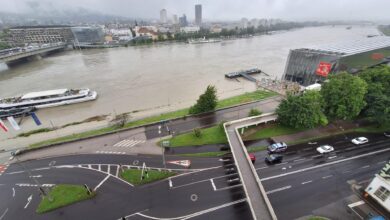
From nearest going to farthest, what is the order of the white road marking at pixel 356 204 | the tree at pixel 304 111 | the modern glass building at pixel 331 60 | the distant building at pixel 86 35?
the white road marking at pixel 356 204, the tree at pixel 304 111, the modern glass building at pixel 331 60, the distant building at pixel 86 35

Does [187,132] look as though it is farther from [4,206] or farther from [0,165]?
[0,165]

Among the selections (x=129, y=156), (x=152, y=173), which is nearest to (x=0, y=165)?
(x=129, y=156)

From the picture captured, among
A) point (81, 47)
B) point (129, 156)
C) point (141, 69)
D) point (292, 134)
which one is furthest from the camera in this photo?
point (81, 47)

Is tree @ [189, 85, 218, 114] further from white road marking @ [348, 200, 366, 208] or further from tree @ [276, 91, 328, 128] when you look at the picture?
white road marking @ [348, 200, 366, 208]

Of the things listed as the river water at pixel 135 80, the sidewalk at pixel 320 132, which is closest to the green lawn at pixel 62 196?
the river water at pixel 135 80

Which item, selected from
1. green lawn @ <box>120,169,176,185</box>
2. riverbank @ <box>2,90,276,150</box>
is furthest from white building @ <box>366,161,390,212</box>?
riverbank @ <box>2,90,276,150</box>

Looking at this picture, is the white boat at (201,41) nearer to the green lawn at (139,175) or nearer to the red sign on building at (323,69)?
the red sign on building at (323,69)
